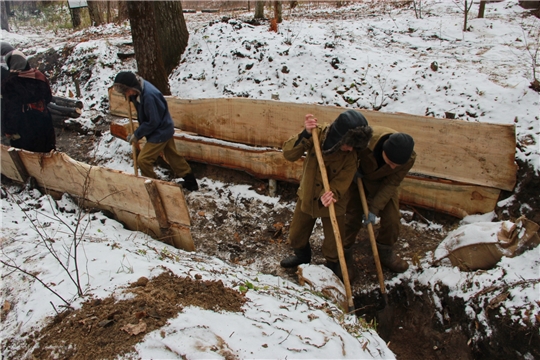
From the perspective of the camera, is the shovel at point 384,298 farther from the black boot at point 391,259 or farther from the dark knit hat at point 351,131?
the dark knit hat at point 351,131

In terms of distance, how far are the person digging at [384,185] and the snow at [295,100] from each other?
0.39 metres

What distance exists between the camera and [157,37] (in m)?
5.88

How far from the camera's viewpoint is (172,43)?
284 inches

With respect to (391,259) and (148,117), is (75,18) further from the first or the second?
(391,259)

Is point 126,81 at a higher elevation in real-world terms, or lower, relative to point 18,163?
higher

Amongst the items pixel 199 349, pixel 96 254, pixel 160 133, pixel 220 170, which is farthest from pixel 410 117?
→ pixel 96 254

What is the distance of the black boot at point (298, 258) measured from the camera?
145 inches

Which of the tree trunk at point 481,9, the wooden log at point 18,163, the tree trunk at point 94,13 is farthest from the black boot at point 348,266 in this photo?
the tree trunk at point 94,13

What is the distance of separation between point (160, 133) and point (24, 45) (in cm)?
890

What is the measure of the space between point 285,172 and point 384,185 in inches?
66.1

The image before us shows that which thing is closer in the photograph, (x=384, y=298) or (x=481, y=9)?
(x=384, y=298)

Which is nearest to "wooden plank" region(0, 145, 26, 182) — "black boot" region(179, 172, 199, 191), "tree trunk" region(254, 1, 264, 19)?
"black boot" region(179, 172, 199, 191)

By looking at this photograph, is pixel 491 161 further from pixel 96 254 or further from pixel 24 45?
pixel 24 45

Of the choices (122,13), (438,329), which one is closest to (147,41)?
(438,329)
